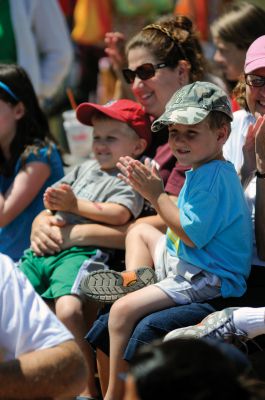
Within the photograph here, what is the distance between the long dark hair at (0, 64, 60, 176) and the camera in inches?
188

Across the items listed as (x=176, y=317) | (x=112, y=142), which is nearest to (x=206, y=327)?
(x=176, y=317)

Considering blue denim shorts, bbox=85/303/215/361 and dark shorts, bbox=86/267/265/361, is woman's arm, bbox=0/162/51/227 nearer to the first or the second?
dark shorts, bbox=86/267/265/361

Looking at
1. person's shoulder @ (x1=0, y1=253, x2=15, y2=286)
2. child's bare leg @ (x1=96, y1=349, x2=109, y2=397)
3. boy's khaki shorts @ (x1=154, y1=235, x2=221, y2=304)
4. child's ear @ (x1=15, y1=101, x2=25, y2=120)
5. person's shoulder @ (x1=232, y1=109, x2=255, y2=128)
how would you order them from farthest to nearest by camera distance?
child's ear @ (x1=15, y1=101, x2=25, y2=120), person's shoulder @ (x1=232, y1=109, x2=255, y2=128), child's bare leg @ (x1=96, y1=349, x2=109, y2=397), boy's khaki shorts @ (x1=154, y1=235, x2=221, y2=304), person's shoulder @ (x1=0, y1=253, x2=15, y2=286)

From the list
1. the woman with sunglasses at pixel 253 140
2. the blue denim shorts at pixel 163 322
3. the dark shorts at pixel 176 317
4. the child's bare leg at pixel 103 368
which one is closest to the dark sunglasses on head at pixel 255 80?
the woman with sunglasses at pixel 253 140

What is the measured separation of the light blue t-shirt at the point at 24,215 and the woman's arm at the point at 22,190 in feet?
0.16

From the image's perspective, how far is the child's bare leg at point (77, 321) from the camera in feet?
13.1

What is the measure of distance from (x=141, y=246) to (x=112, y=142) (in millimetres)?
631

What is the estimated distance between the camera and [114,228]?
4.23 metres

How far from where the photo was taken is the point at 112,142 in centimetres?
432

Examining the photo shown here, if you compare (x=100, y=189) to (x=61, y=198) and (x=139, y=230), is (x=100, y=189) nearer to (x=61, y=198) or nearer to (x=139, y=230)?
(x=61, y=198)

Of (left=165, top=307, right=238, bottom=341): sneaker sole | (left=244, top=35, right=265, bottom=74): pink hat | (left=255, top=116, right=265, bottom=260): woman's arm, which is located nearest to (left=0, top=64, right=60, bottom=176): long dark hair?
(left=244, top=35, right=265, bottom=74): pink hat

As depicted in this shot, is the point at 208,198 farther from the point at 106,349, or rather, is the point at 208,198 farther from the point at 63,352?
the point at 63,352

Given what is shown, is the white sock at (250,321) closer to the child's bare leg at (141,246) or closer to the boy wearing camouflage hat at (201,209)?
the boy wearing camouflage hat at (201,209)

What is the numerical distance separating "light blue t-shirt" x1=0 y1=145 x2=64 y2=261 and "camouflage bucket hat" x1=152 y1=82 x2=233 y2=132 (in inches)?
47.4
